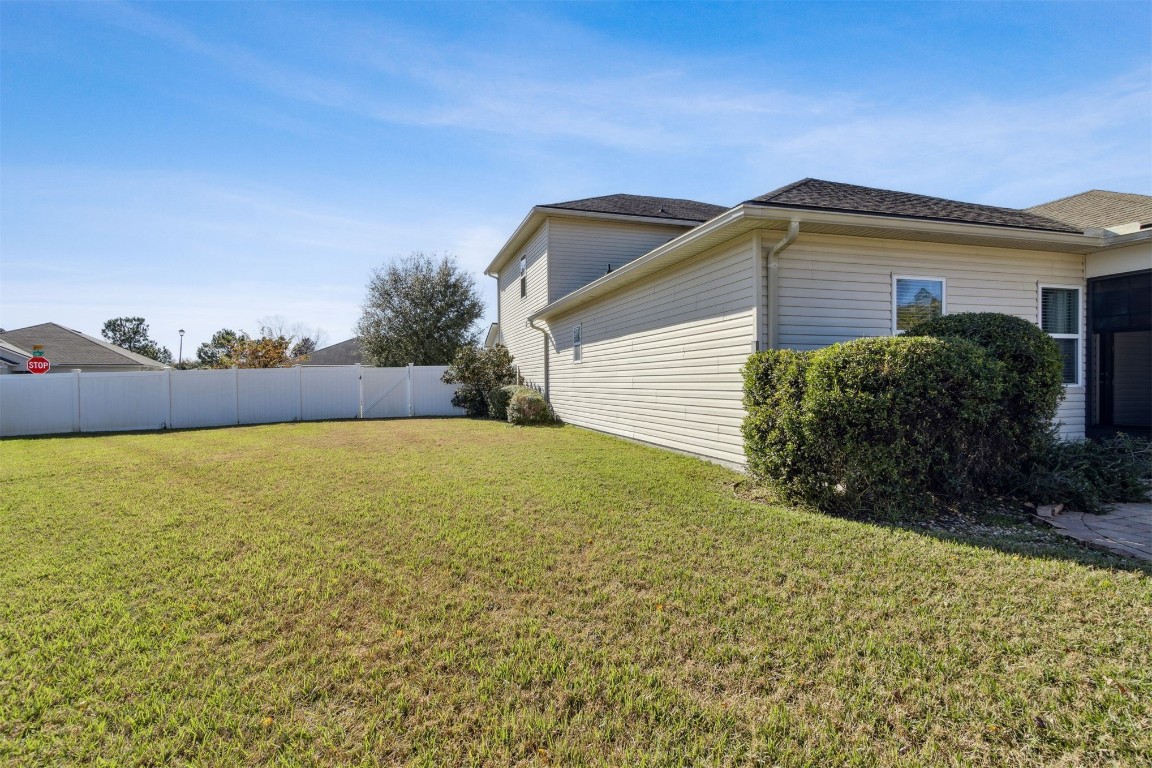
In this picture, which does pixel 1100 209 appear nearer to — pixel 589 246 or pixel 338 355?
pixel 589 246

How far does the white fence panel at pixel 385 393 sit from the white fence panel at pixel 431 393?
322mm

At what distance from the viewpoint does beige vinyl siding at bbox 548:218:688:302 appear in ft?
44.9

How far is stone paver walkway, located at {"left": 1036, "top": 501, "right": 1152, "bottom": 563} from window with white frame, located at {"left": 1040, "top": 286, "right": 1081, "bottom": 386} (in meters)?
3.57

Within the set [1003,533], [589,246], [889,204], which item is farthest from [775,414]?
[589,246]

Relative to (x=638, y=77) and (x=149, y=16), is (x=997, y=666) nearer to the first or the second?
(x=638, y=77)

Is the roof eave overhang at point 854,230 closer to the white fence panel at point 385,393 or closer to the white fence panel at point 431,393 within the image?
the white fence panel at point 431,393

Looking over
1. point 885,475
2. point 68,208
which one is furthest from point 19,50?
point 885,475

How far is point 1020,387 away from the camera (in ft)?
16.8

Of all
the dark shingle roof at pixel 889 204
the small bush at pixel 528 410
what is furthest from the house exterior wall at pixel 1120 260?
the small bush at pixel 528 410

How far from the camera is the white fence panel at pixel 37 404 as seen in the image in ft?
42.9

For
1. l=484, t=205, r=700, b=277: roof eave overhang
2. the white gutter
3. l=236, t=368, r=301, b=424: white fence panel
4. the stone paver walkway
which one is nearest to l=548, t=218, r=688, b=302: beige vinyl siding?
l=484, t=205, r=700, b=277: roof eave overhang

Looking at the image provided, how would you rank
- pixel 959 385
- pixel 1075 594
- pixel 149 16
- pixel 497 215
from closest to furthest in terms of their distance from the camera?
pixel 1075 594
pixel 959 385
pixel 149 16
pixel 497 215

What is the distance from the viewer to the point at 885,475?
4.76 meters

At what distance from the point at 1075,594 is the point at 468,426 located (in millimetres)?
11719
